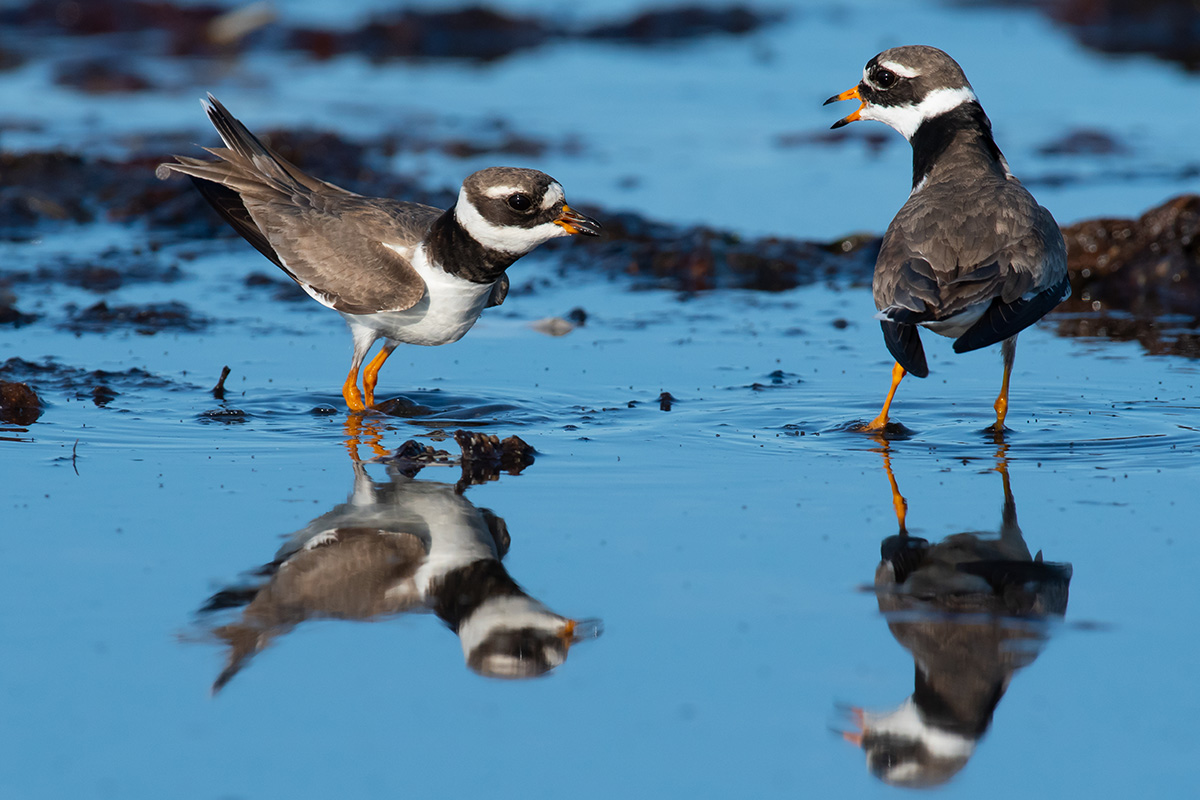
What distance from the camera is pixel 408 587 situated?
15.4 ft

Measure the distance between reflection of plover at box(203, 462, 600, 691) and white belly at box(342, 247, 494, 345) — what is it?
1806mm

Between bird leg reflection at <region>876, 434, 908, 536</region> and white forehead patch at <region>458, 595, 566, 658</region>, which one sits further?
bird leg reflection at <region>876, 434, 908, 536</region>

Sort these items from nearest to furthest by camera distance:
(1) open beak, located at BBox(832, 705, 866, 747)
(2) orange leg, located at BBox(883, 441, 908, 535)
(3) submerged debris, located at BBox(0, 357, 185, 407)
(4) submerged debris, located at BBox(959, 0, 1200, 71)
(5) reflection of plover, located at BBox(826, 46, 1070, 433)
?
(1) open beak, located at BBox(832, 705, 866, 747) < (2) orange leg, located at BBox(883, 441, 908, 535) < (5) reflection of plover, located at BBox(826, 46, 1070, 433) < (3) submerged debris, located at BBox(0, 357, 185, 407) < (4) submerged debris, located at BBox(959, 0, 1200, 71)

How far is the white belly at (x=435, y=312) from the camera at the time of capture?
23.2 ft

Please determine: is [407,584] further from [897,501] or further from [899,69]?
[899,69]

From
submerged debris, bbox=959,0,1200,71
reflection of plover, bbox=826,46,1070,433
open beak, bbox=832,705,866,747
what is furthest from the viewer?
submerged debris, bbox=959,0,1200,71

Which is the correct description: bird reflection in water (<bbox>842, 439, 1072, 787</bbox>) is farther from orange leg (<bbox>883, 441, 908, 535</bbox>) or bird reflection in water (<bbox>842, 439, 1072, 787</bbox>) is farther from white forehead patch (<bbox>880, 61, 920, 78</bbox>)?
white forehead patch (<bbox>880, 61, 920, 78</bbox>)

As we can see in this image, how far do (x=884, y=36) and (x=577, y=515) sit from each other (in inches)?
739

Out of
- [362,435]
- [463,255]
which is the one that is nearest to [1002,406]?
[463,255]

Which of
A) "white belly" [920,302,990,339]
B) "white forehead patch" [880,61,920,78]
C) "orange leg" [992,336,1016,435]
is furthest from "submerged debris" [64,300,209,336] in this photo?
"orange leg" [992,336,1016,435]

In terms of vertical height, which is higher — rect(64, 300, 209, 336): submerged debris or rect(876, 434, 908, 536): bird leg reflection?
rect(64, 300, 209, 336): submerged debris

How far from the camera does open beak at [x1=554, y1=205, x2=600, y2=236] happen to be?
6.80 m

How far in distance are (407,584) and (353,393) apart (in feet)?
8.42

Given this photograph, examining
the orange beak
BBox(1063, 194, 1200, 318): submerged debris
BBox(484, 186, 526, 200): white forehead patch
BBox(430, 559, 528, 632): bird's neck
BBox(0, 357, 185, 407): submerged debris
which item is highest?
BBox(1063, 194, 1200, 318): submerged debris
